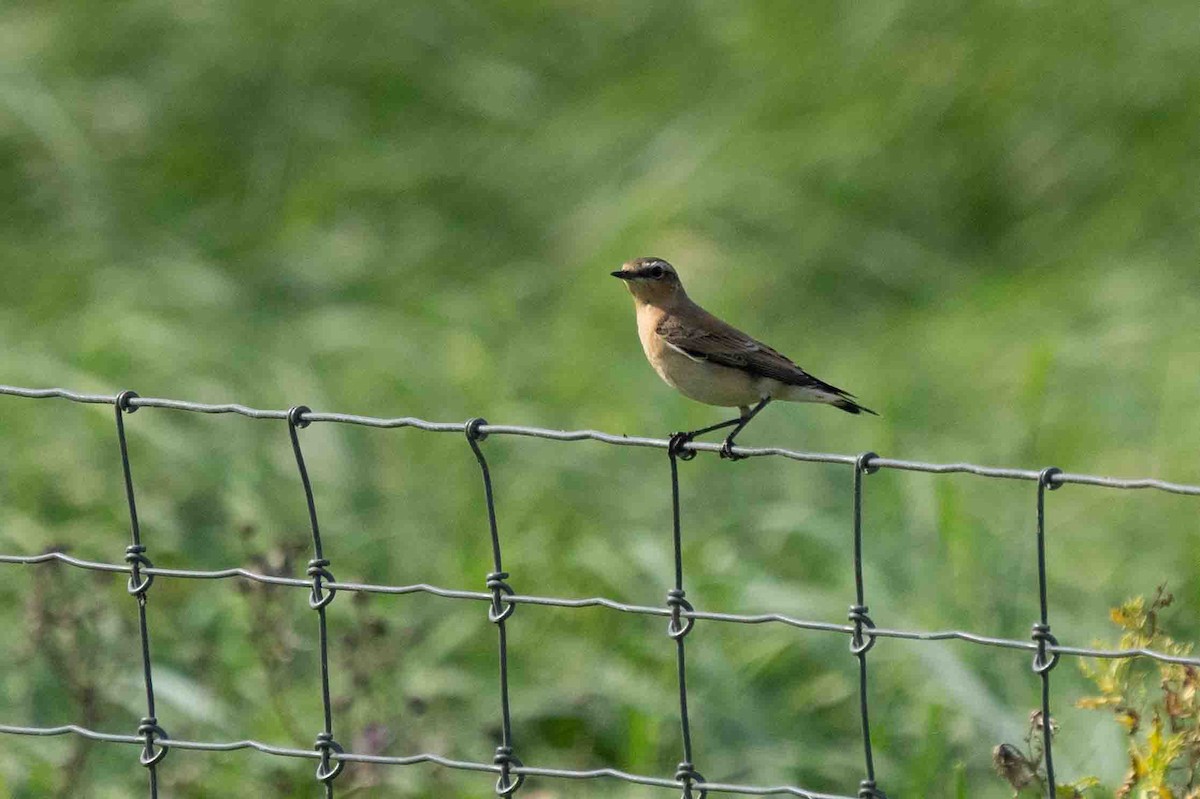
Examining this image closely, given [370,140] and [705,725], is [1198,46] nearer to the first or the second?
[370,140]

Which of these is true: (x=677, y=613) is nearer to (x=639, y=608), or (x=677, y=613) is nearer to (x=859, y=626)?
(x=639, y=608)

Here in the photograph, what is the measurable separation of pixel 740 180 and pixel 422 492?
4.05m

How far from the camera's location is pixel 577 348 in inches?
340

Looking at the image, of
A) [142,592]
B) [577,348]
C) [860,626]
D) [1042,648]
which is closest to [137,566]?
[142,592]

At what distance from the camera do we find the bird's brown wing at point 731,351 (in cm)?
488

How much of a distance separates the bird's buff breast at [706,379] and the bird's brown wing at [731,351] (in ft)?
0.07

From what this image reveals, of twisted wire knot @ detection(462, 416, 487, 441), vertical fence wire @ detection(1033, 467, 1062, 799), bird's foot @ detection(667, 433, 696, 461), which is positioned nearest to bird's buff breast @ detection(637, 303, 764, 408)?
bird's foot @ detection(667, 433, 696, 461)

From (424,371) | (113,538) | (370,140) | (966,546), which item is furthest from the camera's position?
(370,140)

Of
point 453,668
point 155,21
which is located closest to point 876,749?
point 453,668

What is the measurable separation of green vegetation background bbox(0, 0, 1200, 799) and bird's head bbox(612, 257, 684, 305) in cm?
89

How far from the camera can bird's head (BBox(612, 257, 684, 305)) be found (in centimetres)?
538

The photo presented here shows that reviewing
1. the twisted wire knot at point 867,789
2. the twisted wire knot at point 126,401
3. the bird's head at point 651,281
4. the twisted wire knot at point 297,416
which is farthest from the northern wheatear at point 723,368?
the twisted wire knot at point 867,789

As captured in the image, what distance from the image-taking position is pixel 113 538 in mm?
5910

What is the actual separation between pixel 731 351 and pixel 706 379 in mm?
137
